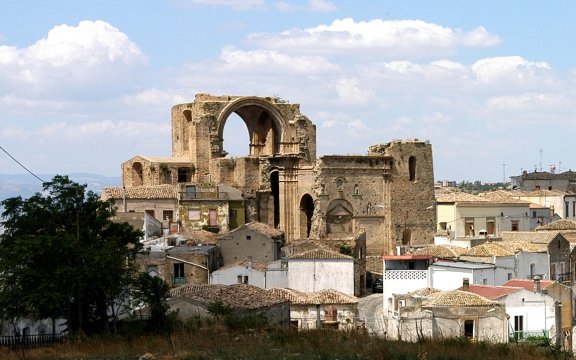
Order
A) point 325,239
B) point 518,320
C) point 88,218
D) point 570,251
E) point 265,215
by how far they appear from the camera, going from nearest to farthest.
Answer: point 88,218
point 518,320
point 570,251
point 325,239
point 265,215

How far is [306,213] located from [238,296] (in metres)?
25.2

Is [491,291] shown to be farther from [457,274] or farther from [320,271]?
[320,271]

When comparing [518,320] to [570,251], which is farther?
[570,251]

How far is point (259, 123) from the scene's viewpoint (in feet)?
208

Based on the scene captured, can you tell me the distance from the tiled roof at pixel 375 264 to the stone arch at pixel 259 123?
7.84 meters

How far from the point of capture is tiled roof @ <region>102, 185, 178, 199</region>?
54781mm

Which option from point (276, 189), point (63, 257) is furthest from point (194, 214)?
point (63, 257)

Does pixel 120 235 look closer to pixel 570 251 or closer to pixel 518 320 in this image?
pixel 518 320

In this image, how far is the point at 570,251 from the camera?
48000 millimetres

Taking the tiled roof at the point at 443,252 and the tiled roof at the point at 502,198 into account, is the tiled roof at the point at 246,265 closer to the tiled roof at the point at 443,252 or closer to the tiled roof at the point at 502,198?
the tiled roof at the point at 443,252

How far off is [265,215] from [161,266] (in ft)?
51.0

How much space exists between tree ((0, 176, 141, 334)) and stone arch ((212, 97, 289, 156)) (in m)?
28.8

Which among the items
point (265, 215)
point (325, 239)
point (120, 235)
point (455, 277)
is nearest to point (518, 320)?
point (455, 277)

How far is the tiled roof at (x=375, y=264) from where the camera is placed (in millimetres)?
54688
